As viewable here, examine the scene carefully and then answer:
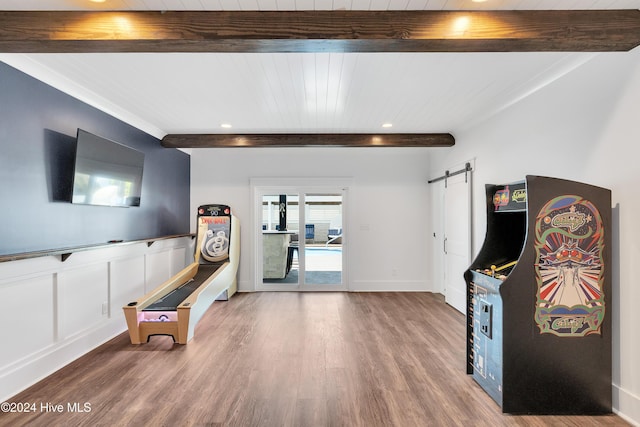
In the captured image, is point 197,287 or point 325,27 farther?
point 197,287

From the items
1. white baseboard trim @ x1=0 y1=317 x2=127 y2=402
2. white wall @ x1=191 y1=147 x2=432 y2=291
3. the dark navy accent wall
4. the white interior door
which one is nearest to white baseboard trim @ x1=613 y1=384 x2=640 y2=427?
the white interior door

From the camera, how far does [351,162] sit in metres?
5.83

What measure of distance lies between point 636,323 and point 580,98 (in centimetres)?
171

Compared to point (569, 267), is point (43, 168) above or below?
above

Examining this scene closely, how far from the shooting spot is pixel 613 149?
220 centimetres

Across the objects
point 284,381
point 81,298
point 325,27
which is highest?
point 325,27

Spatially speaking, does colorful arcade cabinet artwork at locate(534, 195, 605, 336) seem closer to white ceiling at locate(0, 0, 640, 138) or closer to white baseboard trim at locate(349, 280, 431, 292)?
white ceiling at locate(0, 0, 640, 138)

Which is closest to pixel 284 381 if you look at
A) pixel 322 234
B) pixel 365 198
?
pixel 322 234

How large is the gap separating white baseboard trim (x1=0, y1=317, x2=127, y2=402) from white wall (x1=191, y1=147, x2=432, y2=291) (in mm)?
2596

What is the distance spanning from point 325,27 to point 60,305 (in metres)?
3.23

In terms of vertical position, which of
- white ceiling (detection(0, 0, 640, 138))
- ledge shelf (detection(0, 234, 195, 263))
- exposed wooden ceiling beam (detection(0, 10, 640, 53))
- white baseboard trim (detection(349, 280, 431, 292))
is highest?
white ceiling (detection(0, 0, 640, 138))

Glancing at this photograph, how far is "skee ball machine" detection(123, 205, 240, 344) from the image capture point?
340cm

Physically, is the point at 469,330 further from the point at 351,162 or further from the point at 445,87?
the point at 351,162

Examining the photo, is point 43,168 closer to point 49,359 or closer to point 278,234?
point 49,359
